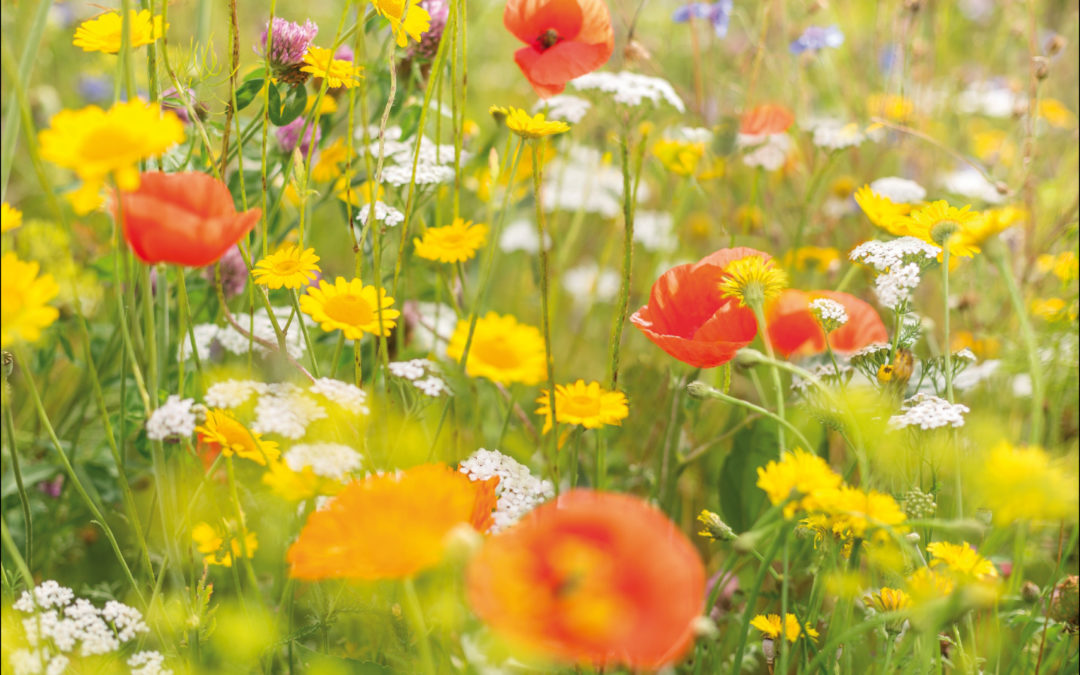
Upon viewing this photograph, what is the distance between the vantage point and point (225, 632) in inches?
19.8

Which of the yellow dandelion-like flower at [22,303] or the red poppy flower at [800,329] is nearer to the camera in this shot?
the yellow dandelion-like flower at [22,303]

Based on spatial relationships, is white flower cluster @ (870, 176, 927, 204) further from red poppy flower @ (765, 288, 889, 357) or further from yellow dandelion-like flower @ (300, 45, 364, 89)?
yellow dandelion-like flower @ (300, 45, 364, 89)

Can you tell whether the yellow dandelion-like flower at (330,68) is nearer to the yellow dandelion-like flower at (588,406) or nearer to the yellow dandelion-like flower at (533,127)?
the yellow dandelion-like flower at (533,127)

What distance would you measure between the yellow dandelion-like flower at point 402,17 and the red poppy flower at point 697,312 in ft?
0.73

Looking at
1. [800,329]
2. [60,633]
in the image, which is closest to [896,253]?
[800,329]

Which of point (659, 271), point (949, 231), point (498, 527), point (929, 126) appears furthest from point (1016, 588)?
point (929, 126)

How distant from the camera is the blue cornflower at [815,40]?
1081 mm

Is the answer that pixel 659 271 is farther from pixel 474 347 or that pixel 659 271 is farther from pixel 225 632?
pixel 225 632

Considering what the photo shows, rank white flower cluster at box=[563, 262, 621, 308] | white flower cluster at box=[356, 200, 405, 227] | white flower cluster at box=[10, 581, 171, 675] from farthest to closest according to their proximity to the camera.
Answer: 1. white flower cluster at box=[563, 262, 621, 308]
2. white flower cluster at box=[356, 200, 405, 227]
3. white flower cluster at box=[10, 581, 171, 675]

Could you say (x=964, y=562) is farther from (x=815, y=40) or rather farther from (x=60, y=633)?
(x=815, y=40)

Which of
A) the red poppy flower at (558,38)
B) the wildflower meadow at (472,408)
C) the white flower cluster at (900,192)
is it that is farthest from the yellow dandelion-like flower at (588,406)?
the white flower cluster at (900,192)

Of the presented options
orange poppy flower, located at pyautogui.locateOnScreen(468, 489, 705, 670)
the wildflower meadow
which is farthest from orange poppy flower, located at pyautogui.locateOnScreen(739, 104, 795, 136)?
orange poppy flower, located at pyautogui.locateOnScreen(468, 489, 705, 670)

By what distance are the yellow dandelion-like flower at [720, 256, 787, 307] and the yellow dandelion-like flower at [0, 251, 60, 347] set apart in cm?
35

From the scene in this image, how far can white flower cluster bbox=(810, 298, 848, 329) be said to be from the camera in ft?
1.76
